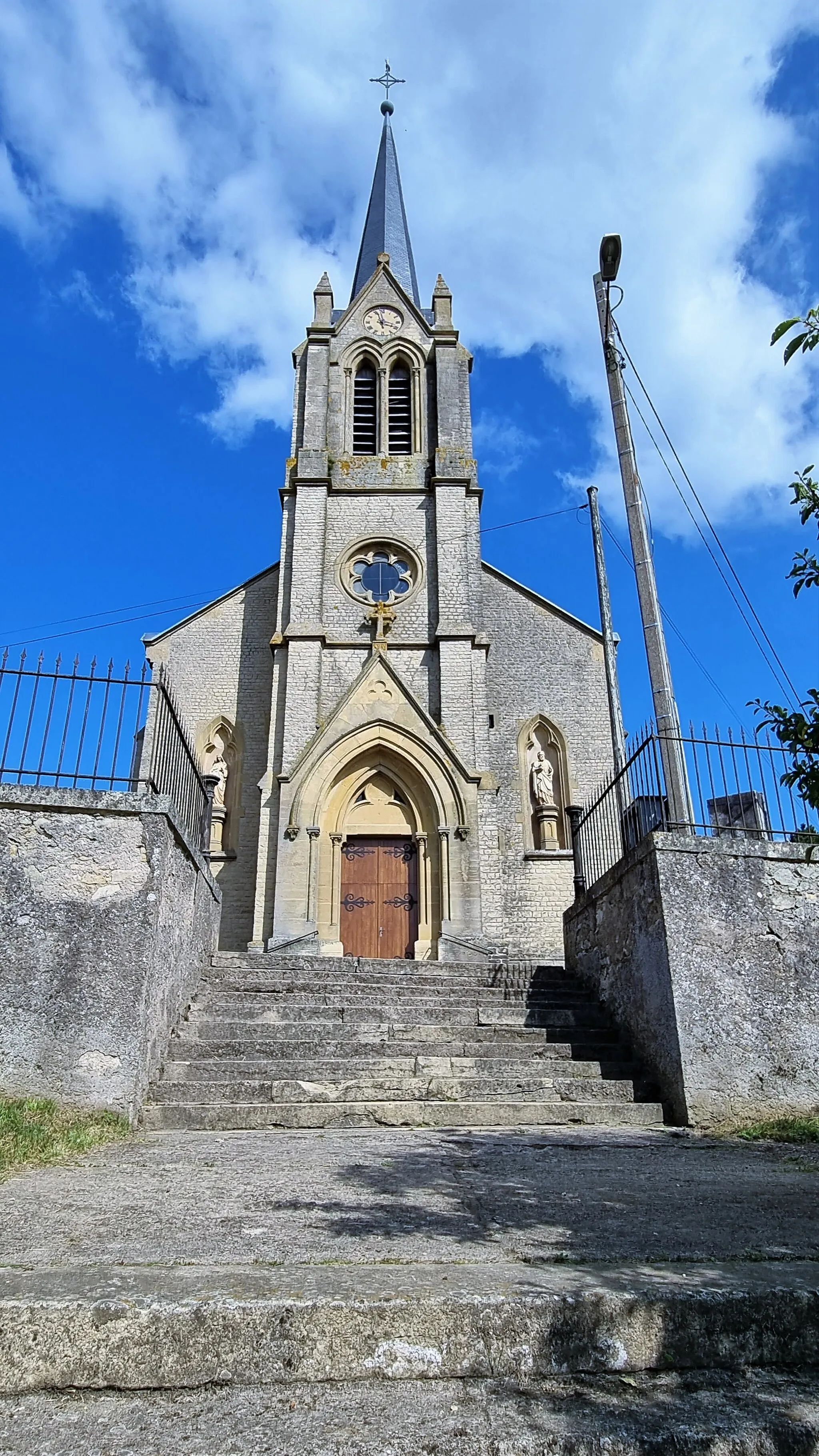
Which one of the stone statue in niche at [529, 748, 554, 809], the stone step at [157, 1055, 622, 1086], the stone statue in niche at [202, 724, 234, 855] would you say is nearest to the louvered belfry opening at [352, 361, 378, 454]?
the stone statue in niche at [202, 724, 234, 855]

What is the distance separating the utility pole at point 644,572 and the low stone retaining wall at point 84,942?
4.31m

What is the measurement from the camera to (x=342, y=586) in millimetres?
18250

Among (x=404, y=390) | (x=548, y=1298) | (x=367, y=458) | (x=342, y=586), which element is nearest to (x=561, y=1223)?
(x=548, y=1298)

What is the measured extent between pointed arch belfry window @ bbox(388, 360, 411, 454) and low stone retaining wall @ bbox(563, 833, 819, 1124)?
14.7 meters

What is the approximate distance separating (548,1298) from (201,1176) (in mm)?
2441

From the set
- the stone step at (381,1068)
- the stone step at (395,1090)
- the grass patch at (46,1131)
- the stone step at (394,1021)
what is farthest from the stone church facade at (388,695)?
the grass patch at (46,1131)

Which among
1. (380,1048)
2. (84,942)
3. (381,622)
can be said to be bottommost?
(380,1048)

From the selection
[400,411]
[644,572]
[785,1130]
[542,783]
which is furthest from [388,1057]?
[400,411]

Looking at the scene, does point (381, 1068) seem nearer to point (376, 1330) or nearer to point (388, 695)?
point (376, 1330)

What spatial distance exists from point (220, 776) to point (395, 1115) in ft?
40.2

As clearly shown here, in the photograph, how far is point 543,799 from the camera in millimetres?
17625

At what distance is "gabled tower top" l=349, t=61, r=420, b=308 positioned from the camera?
79.7 ft

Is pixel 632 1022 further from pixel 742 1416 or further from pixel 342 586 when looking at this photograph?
pixel 342 586

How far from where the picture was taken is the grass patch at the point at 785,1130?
586cm
